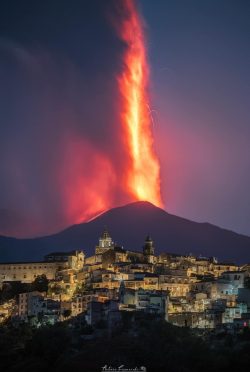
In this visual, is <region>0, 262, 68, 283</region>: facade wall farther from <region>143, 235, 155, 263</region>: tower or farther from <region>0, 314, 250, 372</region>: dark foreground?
<region>0, 314, 250, 372</region>: dark foreground

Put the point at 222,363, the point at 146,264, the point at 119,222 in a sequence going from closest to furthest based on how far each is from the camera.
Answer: the point at 222,363
the point at 146,264
the point at 119,222

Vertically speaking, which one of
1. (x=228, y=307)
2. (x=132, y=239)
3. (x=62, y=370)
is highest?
(x=132, y=239)

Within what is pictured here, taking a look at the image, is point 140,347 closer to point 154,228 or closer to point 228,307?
point 228,307

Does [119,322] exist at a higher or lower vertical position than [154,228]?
lower

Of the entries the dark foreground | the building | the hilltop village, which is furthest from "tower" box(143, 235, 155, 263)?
the dark foreground

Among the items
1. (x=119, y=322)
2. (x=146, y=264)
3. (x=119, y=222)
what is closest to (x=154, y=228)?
(x=119, y=222)

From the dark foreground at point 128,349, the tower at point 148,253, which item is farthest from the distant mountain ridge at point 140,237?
the dark foreground at point 128,349
